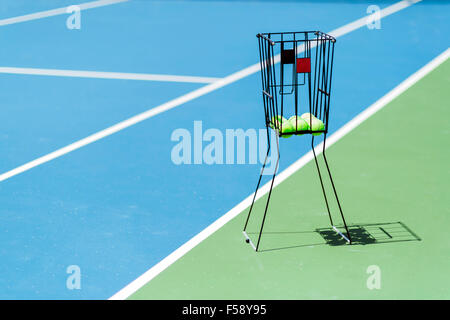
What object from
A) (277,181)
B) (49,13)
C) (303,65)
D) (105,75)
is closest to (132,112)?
(105,75)

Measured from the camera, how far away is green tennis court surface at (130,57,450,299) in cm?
555

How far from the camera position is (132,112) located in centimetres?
997

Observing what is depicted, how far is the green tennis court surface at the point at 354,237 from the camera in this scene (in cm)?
555

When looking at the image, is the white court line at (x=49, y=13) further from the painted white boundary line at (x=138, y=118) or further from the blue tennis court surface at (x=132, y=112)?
the painted white boundary line at (x=138, y=118)

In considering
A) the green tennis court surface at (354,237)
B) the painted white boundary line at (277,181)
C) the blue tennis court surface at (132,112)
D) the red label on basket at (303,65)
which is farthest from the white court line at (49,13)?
the red label on basket at (303,65)

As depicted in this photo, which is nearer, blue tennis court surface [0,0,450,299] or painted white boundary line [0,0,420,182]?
blue tennis court surface [0,0,450,299]

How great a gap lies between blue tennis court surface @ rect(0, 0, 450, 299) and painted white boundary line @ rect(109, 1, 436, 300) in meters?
0.10

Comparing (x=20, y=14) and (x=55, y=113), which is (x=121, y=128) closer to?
(x=55, y=113)

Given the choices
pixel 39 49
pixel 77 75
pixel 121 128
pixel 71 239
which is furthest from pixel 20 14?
pixel 71 239

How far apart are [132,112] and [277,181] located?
3.07 m

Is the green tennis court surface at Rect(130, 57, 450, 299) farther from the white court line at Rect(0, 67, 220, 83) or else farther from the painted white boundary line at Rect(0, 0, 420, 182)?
the white court line at Rect(0, 67, 220, 83)

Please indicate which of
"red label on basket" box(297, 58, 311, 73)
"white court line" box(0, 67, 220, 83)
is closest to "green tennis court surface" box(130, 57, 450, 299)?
"red label on basket" box(297, 58, 311, 73)

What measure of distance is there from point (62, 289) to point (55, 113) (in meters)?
4.86

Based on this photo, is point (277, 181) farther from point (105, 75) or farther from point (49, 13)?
point (49, 13)
